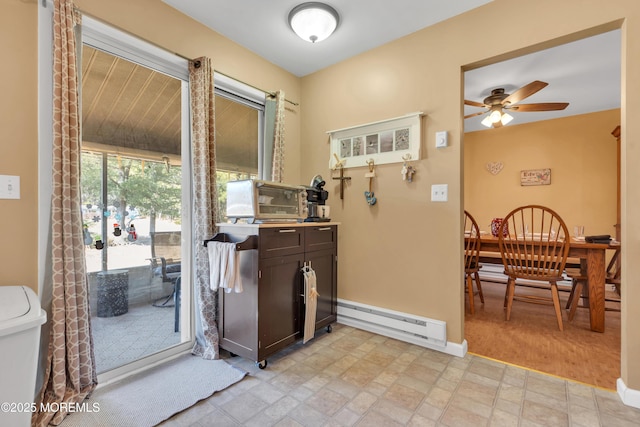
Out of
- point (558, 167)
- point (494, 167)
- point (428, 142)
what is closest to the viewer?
point (428, 142)

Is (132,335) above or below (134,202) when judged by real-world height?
below

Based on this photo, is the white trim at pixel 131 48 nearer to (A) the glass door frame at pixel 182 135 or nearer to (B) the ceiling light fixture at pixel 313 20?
(A) the glass door frame at pixel 182 135

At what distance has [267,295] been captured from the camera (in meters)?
2.05

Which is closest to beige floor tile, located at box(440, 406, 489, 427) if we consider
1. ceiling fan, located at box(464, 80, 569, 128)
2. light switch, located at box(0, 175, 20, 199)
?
light switch, located at box(0, 175, 20, 199)

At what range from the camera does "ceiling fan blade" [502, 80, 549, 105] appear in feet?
8.77

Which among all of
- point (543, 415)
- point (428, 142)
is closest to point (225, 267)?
point (428, 142)

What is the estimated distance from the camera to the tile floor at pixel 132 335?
1882 mm

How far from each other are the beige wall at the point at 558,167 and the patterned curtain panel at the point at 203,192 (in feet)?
15.0

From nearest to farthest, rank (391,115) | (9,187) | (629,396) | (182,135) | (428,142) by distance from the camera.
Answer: (9,187)
(629,396)
(182,135)
(428,142)
(391,115)

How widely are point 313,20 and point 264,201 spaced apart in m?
1.37

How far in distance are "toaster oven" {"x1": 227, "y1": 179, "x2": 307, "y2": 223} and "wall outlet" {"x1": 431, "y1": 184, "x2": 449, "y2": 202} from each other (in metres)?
1.06

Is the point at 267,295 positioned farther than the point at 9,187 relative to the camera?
Yes

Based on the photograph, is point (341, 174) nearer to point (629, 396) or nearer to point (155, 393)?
point (155, 393)

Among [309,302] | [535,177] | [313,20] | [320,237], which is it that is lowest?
[309,302]
